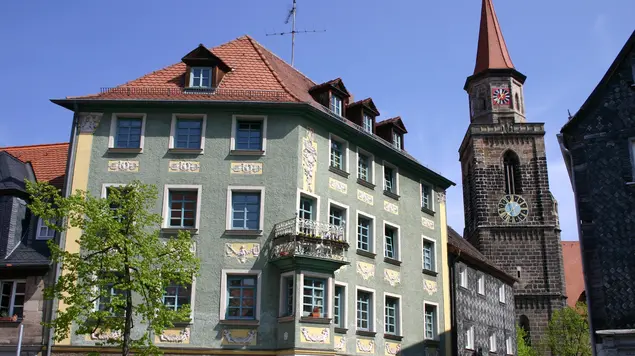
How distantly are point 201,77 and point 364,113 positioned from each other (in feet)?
21.5

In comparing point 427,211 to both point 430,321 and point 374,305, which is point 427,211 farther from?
point 374,305

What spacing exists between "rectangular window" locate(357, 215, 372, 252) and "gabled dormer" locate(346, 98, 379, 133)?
3.56 metres

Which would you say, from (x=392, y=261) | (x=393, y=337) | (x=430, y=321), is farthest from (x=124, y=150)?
(x=430, y=321)

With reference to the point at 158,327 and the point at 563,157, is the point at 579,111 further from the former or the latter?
the point at 158,327

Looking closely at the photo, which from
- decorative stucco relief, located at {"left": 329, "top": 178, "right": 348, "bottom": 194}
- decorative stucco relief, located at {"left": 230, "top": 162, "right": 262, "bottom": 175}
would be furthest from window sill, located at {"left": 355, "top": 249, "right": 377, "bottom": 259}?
decorative stucco relief, located at {"left": 230, "top": 162, "right": 262, "bottom": 175}

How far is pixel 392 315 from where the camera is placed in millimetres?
26188

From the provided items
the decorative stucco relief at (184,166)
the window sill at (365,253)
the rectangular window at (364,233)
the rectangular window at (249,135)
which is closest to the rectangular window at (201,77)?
the rectangular window at (249,135)

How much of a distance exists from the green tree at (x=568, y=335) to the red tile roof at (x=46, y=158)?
3301 cm

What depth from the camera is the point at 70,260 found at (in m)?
18.0

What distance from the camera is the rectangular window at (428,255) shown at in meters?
28.7

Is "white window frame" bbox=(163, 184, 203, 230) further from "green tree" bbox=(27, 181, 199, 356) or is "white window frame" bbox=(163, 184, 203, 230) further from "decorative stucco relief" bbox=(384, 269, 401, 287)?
"decorative stucco relief" bbox=(384, 269, 401, 287)

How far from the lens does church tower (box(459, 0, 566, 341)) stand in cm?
5119

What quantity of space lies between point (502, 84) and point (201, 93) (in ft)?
129

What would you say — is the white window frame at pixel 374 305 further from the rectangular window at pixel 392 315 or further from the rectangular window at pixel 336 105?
the rectangular window at pixel 336 105
